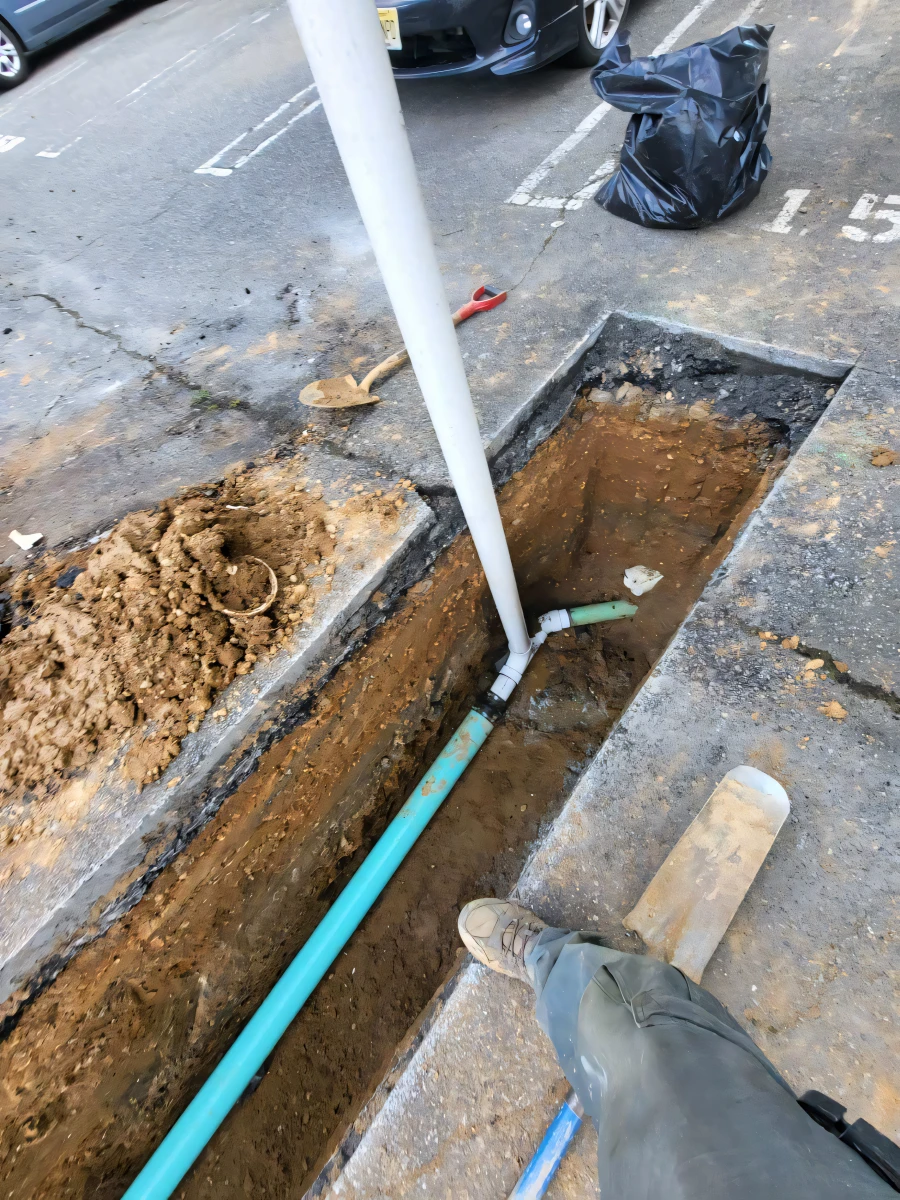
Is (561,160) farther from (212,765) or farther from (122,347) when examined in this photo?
(212,765)

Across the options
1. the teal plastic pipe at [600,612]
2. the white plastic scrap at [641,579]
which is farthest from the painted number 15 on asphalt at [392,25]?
the teal plastic pipe at [600,612]

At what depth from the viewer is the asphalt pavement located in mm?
2684

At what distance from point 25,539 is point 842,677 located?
9.60 feet

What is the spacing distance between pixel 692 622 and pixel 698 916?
0.85 metres

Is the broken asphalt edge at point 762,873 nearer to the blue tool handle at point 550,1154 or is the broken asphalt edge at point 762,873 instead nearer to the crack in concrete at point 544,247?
the blue tool handle at point 550,1154

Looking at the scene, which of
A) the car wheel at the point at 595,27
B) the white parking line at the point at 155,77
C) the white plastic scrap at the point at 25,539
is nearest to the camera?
the white plastic scrap at the point at 25,539

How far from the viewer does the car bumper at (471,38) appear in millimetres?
3611

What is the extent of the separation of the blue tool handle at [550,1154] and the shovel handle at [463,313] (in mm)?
2520

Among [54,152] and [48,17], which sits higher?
[48,17]

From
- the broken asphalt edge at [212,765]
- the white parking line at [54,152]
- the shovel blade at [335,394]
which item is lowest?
the broken asphalt edge at [212,765]

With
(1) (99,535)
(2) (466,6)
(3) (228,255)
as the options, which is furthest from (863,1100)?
(2) (466,6)

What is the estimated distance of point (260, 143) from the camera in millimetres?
4684

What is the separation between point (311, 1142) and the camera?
2.08 m

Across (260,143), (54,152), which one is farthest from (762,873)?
(54,152)
